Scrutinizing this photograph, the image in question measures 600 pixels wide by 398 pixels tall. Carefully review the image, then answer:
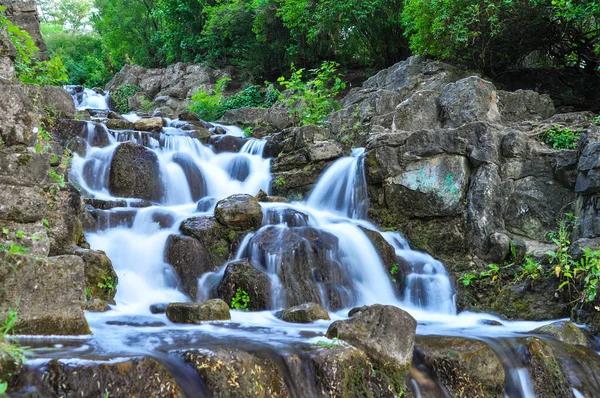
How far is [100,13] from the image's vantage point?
30.2 meters

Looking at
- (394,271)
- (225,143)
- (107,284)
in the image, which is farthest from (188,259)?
(225,143)

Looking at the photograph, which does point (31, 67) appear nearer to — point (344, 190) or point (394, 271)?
point (344, 190)

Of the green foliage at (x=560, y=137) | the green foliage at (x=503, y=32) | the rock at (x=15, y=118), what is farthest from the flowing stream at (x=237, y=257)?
the green foliage at (x=503, y=32)

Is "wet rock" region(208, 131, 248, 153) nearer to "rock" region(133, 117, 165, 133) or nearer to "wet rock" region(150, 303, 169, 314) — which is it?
"rock" region(133, 117, 165, 133)

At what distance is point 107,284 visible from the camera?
6285 mm

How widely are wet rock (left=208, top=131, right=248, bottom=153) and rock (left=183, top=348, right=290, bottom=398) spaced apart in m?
9.16

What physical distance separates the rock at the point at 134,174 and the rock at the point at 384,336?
21.2ft

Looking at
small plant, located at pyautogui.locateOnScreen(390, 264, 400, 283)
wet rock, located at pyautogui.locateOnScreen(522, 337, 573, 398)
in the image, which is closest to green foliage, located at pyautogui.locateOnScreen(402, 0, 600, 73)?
small plant, located at pyautogui.locateOnScreen(390, 264, 400, 283)

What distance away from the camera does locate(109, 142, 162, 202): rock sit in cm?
996

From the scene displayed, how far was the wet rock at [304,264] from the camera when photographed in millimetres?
7354

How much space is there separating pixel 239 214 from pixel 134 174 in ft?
10.1

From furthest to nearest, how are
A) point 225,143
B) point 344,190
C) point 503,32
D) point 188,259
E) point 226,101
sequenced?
point 226,101 → point 225,143 → point 503,32 → point 344,190 → point 188,259

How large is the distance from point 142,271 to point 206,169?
4.56m

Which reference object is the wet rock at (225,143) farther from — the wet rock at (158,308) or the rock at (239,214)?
the wet rock at (158,308)
